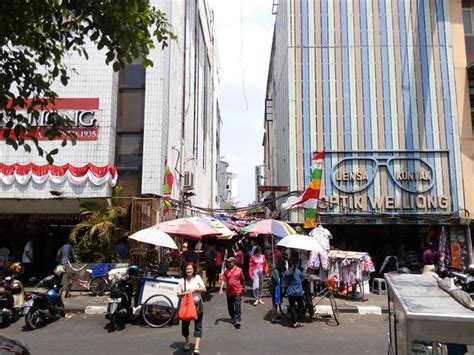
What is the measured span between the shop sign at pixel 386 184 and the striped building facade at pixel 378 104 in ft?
0.12

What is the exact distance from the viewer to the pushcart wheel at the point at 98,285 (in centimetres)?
1282

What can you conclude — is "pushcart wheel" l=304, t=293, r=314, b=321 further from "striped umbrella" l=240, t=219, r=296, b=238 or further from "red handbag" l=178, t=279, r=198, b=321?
"red handbag" l=178, t=279, r=198, b=321

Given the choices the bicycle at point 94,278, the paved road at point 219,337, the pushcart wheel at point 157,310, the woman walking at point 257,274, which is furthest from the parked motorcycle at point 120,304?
the woman walking at point 257,274

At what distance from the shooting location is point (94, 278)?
1292 centimetres

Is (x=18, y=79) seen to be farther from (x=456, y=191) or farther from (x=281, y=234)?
(x=456, y=191)

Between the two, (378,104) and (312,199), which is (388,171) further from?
(312,199)

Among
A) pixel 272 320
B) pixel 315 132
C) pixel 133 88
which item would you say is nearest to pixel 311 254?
pixel 272 320

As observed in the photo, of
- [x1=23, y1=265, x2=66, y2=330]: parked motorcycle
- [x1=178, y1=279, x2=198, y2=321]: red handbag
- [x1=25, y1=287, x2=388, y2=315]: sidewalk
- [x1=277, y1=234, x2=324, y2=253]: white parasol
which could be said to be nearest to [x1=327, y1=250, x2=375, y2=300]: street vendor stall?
[x1=25, y1=287, x2=388, y2=315]: sidewalk

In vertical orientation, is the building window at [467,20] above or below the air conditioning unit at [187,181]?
above

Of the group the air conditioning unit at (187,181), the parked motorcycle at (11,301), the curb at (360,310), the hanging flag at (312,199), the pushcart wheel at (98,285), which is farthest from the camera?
the air conditioning unit at (187,181)

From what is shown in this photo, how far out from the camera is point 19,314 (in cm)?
1001

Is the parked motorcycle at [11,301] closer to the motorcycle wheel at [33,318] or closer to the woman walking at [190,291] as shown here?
the motorcycle wheel at [33,318]

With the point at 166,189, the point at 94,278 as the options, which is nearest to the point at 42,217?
the point at 94,278

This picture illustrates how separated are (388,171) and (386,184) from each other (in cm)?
48
